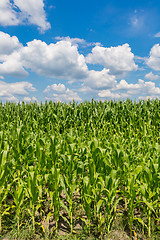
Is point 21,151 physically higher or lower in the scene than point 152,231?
Result: higher

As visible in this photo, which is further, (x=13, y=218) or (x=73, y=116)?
(x=73, y=116)

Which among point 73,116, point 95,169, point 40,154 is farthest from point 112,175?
point 73,116

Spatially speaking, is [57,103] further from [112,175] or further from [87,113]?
[112,175]

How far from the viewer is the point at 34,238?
9.18 feet

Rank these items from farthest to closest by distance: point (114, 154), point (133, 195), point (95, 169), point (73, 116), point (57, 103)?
point (57, 103)
point (73, 116)
point (114, 154)
point (95, 169)
point (133, 195)

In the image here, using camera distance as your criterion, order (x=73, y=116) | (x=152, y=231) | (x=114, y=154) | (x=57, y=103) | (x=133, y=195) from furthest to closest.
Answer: (x=57, y=103) → (x=73, y=116) → (x=114, y=154) → (x=152, y=231) → (x=133, y=195)

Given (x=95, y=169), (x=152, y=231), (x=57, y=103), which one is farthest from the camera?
(x=57, y=103)

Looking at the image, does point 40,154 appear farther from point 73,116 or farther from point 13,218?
point 73,116

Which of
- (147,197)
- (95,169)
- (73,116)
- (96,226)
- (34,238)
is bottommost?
(34,238)

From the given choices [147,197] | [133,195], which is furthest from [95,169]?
[147,197]

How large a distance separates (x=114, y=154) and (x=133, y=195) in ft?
2.91

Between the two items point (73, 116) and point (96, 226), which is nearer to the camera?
point (96, 226)

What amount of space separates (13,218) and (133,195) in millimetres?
2106

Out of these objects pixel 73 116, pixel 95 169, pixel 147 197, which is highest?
pixel 73 116
